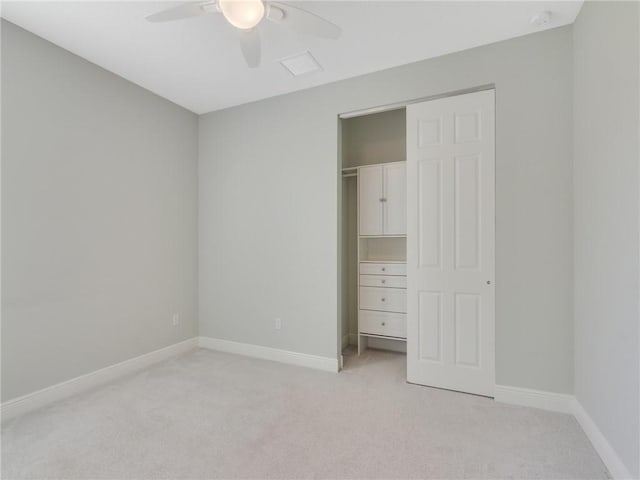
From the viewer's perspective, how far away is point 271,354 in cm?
339

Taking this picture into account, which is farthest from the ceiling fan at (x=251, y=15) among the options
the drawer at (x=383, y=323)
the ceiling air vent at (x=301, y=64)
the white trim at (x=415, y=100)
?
the drawer at (x=383, y=323)

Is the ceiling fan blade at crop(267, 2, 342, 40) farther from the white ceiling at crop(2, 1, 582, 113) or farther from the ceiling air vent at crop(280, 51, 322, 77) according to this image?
the ceiling air vent at crop(280, 51, 322, 77)

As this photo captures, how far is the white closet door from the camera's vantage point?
99.9 inches

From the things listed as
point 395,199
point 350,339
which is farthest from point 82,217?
point 350,339

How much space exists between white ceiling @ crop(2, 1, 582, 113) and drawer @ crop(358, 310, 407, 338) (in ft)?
8.18

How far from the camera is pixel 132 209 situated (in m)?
3.12

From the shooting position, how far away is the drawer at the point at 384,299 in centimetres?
334

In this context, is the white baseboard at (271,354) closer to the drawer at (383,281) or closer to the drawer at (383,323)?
the drawer at (383,323)

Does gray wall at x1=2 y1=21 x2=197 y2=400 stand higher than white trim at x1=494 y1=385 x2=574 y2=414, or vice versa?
gray wall at x1=2 y1=21 x2=197 y2=400

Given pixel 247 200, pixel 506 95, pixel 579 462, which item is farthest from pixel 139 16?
pixel 579 462

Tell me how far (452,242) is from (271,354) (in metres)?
2.21

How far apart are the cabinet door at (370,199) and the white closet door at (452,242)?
25.8 inches

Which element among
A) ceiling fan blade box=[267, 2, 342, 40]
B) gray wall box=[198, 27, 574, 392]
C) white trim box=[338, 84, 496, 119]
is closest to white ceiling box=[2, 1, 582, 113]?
gray wall box=[198, 27, 574, 392]

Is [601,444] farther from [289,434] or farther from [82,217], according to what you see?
[82,217]
